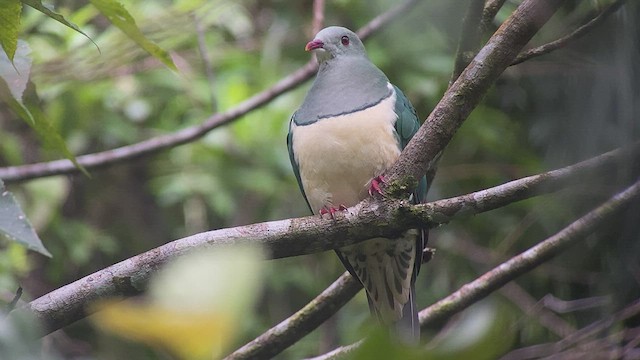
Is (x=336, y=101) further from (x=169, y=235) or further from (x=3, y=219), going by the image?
(x=169, y=235)

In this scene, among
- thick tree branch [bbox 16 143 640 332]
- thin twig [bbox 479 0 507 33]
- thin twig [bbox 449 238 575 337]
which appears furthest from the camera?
thin twig [bbox 449 238 575 337]

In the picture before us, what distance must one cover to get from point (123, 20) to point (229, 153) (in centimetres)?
232

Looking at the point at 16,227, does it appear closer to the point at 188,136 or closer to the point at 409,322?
the point at 409,322

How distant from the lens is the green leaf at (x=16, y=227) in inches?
46.6

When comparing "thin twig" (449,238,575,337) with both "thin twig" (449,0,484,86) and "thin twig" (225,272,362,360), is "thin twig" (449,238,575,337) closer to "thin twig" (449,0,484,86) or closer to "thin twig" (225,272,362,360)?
"thin twig" (225,272,362,360)

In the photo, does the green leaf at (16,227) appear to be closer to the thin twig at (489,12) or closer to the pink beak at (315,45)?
the thin twig at (489,12)

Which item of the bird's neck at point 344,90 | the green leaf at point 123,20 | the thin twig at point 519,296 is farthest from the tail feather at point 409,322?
the green leaf at point 123,20

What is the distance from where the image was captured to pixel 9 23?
1.36m

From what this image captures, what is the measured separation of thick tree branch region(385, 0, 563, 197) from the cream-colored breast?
1.45 ft

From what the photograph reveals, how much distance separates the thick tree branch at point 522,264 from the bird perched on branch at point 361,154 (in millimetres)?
132

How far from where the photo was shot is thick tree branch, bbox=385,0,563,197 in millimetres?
1795

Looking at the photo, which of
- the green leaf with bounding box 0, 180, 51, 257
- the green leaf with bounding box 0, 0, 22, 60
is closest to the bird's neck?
the green leaf with bounding box 0, 0, 22, 60

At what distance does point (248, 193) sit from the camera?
4254 millimetres

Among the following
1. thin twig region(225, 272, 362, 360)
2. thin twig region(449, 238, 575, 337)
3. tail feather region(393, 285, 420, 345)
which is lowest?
thin twig region(449, 238, 575, 337)
